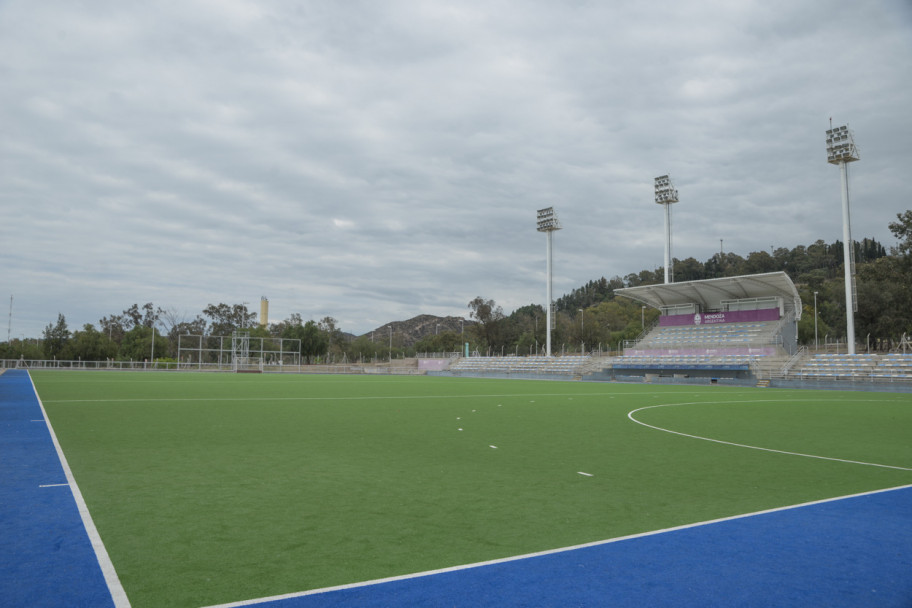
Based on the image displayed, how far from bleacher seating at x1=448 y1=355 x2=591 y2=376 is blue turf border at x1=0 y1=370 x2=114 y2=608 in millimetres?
42666

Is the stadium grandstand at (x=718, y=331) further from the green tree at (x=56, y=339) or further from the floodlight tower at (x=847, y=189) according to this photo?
the green tree at (x=56, y=339)

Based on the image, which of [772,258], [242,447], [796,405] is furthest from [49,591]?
[772,258]

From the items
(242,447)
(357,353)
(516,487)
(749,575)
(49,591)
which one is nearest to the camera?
(49,591)

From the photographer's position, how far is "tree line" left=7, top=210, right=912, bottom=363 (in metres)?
61.6

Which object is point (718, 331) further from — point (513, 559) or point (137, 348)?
point (137, 348)

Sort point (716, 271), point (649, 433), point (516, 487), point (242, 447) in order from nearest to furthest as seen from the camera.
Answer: point (516, 487), point (242, 447), point (649, 433), point (716, 271)

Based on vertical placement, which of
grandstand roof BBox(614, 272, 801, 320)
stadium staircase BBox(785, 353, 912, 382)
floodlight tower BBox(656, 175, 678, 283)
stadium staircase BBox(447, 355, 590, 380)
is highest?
floodlight tower BBox(656, 175, 678, 283)

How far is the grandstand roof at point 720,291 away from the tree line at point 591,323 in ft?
32.0

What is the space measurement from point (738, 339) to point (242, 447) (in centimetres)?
4648

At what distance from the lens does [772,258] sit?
12275 cm

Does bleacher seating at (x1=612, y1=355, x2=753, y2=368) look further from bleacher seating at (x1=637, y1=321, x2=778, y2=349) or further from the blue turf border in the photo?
the blue turf border

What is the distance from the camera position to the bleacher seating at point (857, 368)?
105 ft

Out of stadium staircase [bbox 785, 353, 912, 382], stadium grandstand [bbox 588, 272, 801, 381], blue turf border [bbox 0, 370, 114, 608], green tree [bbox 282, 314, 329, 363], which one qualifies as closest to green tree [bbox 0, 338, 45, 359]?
green tree [bbox 282, 314, 329, 363]

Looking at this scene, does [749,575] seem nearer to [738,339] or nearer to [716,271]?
[738,339]
